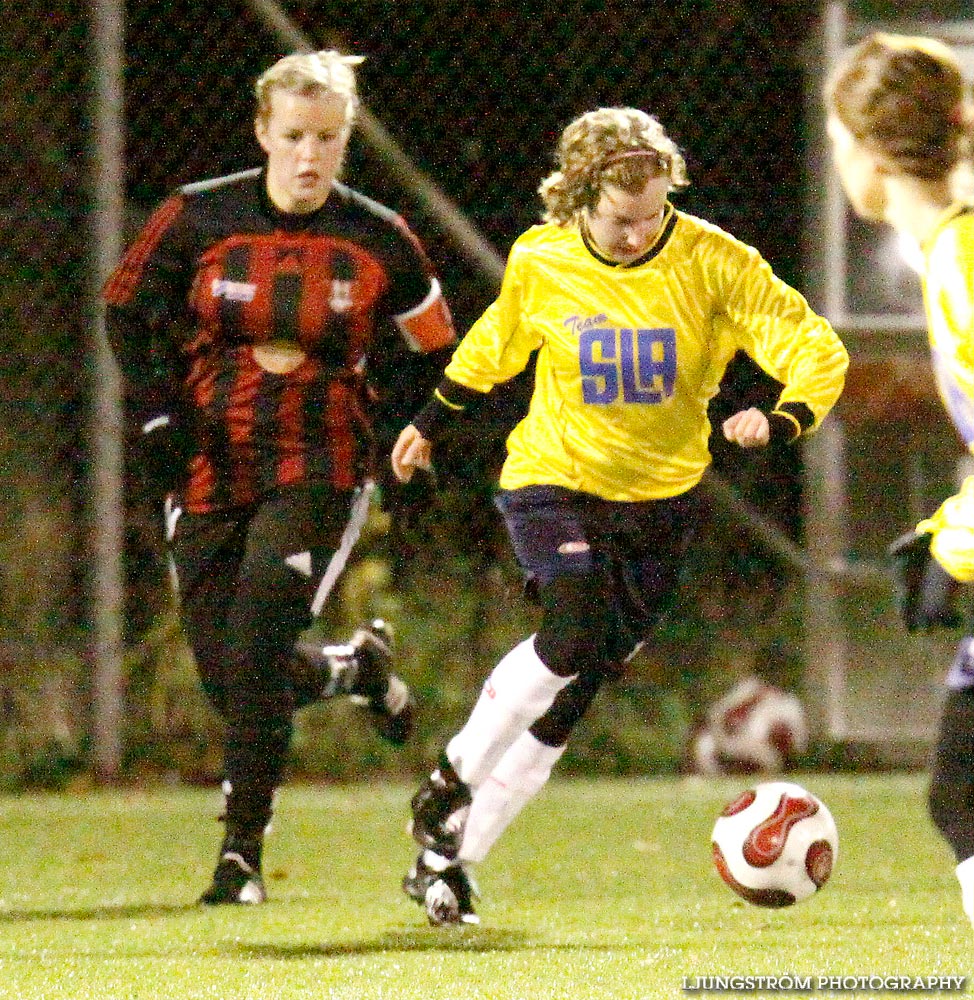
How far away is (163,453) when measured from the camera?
5.52m

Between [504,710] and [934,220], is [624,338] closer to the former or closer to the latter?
[504,710]

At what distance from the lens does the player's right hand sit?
4938 millimetres

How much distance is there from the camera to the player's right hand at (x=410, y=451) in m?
4.94

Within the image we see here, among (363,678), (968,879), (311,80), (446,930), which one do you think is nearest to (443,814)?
(446,930)

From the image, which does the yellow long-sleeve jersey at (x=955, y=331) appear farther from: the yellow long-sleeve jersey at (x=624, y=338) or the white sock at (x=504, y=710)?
the white sock at (x=504, y=710)

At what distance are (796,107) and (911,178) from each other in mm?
5581

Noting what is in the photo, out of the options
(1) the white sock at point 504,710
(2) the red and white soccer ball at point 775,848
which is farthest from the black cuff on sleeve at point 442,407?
(2) the red and white soccer ball at point 775,848

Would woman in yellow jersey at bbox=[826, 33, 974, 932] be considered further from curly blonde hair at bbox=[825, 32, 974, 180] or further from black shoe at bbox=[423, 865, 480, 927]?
black shoe at bbox=[423, 865, 480, 927]

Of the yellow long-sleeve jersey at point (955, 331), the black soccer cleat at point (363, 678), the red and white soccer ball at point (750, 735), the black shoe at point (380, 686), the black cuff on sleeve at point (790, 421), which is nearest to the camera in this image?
the yellow long-sleeve jersey at point (955, 331)

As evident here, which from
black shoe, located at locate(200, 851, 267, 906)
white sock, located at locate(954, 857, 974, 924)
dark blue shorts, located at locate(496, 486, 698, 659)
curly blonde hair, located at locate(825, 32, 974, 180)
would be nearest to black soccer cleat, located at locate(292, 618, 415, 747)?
black shoe, located at locate(200, 851, 267, 906)

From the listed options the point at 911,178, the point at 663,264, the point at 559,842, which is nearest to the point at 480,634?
the point at 559,842

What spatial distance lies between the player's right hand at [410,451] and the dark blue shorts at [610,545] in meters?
0.23

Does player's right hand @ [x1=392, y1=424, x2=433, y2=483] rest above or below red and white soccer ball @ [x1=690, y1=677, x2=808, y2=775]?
above

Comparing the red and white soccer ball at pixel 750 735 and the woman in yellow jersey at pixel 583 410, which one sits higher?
the woman in yellow jersey at pixel 583 410
